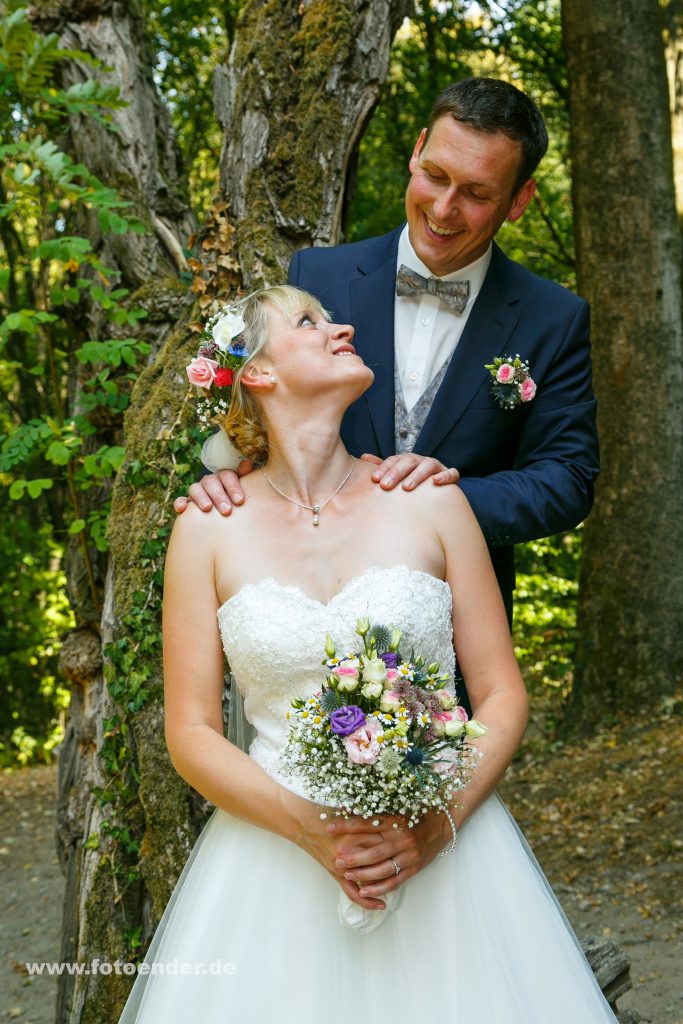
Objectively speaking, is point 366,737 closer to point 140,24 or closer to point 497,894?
point 497,894

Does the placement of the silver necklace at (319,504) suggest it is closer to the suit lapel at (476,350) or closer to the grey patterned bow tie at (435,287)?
the suit lapel at (476,350)

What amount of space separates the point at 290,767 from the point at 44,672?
30.9 feet

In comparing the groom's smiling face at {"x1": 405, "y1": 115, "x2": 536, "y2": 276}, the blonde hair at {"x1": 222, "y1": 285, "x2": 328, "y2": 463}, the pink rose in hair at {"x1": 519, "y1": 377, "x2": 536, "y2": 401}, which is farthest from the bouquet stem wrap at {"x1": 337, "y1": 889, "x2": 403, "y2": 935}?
the groom's smiling face at {"x1": 405, "y1": 115, "x2": 536, "y2": 276}

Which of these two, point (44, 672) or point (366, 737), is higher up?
point (366, 737)

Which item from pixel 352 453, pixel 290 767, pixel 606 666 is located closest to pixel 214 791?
pixel 290 767

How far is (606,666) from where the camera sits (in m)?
7.30

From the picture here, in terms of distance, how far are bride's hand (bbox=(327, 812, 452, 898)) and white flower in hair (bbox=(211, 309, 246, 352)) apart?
1.36m

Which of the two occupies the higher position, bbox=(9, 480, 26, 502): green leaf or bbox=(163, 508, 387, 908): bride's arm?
bbox=(163, 508, 387, 908): bride's arm

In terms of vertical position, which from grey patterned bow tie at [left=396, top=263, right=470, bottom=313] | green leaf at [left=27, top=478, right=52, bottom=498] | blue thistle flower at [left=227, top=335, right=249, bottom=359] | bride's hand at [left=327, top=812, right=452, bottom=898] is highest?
grey patterned bow tie at [left=396, top=263, right=470, bottom=313]

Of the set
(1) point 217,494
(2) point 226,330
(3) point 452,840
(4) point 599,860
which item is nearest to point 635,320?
(4) point 599,860

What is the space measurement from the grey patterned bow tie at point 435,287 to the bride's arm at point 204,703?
106 cm

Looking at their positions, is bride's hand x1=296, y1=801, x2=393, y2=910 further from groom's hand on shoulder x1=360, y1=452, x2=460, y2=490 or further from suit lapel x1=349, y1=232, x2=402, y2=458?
suit lapel x1=349, y1=232, x2=402, y2=458

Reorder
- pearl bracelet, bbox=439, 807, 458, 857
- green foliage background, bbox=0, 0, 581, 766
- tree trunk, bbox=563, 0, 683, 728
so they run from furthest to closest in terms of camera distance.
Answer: green foliage background, bbox=0, 0, 581, 766 < tree trunk, bbox=563, 0, 683, 728 < pearl bracelet, bbox=439, 807, 458, 857

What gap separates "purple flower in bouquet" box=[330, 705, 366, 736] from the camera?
2107 millimetres
